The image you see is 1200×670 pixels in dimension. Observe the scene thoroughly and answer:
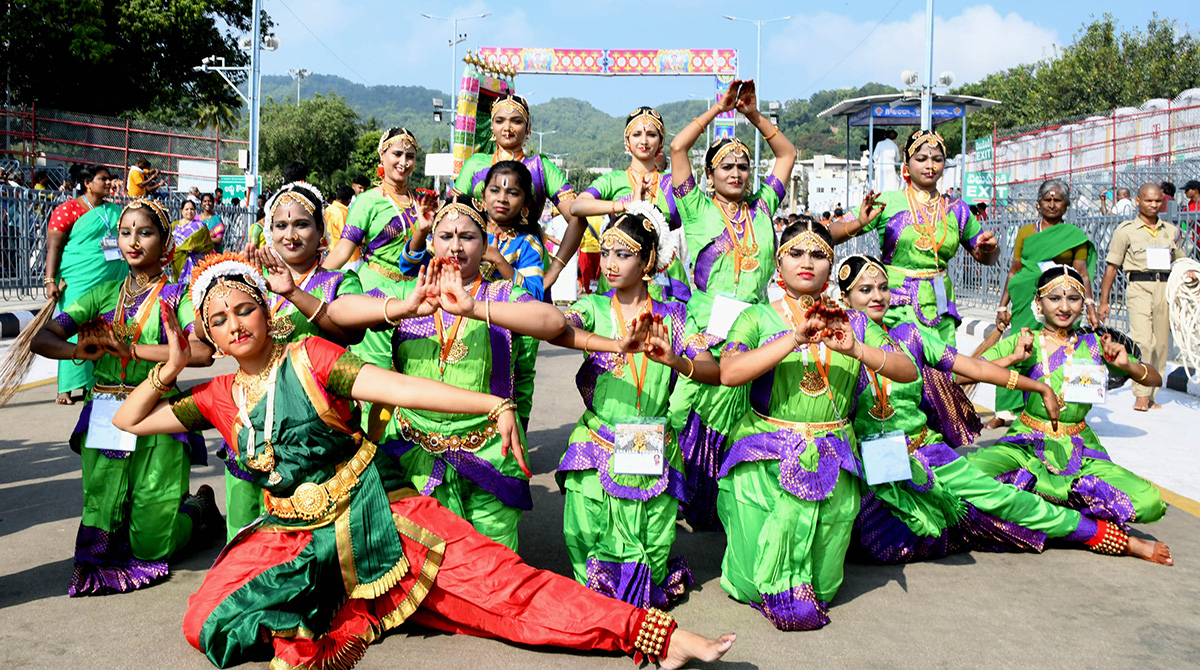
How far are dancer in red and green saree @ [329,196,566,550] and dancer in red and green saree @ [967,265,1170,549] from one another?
2.58 m

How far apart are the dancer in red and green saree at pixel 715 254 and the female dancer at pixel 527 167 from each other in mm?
687

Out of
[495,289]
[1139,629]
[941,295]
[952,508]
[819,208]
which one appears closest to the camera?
[1139,629]

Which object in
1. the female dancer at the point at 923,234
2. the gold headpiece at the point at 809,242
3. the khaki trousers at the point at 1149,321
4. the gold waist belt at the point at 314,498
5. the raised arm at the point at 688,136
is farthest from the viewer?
the khaki trousers at the point at 1149,321

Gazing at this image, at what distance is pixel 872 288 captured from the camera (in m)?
4.85

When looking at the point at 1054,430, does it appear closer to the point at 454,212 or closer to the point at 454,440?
the point at 454,440

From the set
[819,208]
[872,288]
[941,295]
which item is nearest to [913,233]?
[941,295]

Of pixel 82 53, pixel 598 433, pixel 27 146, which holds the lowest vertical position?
pixel 598 433

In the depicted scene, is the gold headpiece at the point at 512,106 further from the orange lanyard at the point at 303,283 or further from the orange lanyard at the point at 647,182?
the orange lanyard at the point at 303,283

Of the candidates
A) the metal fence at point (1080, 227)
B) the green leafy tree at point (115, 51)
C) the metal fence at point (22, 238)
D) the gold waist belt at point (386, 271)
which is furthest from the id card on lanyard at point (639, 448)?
the green leafy tree at point (115, 51)

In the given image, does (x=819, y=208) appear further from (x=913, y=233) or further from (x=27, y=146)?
(x=913, y=233)

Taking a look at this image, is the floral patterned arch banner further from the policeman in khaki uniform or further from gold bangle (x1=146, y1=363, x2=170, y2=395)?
gold bangle (x1=146, y1=363, x2=170, y2=395)

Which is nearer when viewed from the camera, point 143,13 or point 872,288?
point 872,288

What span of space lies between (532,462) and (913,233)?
2.88 meters

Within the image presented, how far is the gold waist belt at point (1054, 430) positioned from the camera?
5.14 meters
